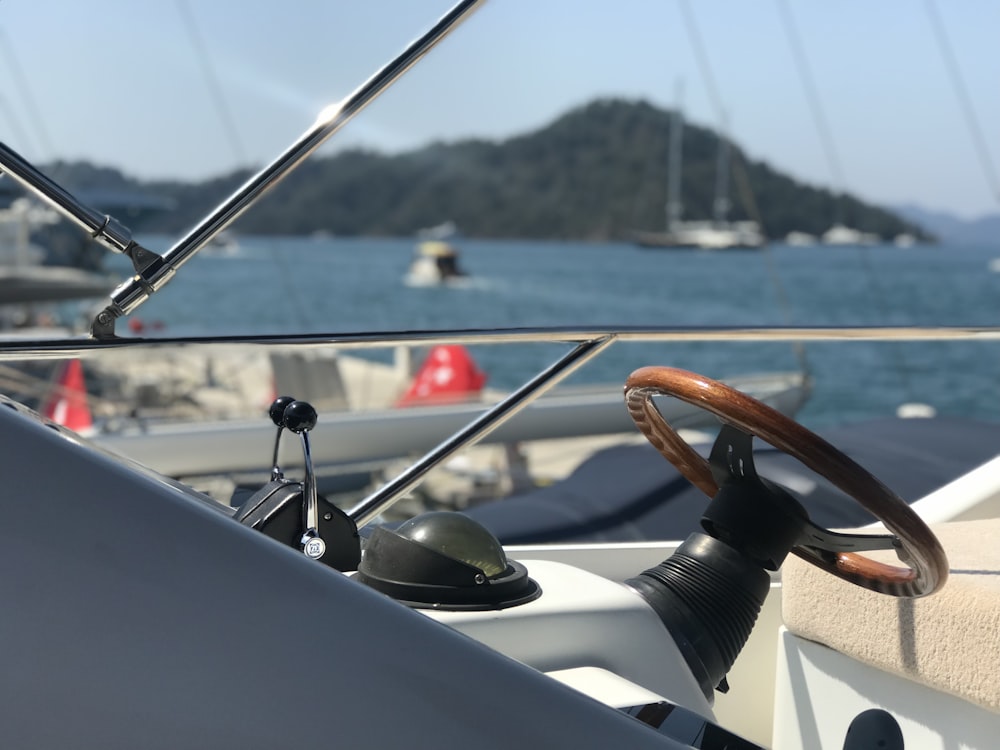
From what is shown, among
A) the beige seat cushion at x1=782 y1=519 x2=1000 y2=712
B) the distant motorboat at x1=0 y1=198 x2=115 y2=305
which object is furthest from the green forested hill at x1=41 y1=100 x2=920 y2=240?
the beige seat cushion at x1=782 y1=519 x2=1000 y2=712

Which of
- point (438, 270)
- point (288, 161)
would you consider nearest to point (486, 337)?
point (288, 161)

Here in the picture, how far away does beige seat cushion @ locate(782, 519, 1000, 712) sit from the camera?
1.17 m

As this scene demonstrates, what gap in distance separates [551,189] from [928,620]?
223ft

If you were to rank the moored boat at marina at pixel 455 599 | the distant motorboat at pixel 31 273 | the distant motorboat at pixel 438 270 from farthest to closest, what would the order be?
the distant motorboat at pixel 438 270
the distant motorboat at pixel 31 273
the moored boat at marina at pixel 455 599

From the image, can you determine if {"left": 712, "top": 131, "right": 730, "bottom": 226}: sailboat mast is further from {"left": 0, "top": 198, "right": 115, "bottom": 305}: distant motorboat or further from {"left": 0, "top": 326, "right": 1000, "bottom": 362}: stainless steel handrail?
{"left": 0, "top": 326, "right": 1000, "bottom": 362}: stainless steel handrail

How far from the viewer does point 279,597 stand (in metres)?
0.72

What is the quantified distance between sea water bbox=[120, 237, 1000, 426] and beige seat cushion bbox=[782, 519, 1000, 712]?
378 mm

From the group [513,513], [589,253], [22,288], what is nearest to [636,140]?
[589,253]

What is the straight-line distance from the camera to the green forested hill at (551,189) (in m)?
58.2

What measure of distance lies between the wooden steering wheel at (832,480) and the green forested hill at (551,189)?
5172cm

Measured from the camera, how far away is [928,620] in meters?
1.22

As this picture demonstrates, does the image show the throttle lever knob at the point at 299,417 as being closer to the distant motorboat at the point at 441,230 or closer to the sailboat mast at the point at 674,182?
the sailboat mast at the point at 674,182

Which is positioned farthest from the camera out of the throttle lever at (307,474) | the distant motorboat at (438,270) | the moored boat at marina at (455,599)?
the distant motorboat at (438,270)

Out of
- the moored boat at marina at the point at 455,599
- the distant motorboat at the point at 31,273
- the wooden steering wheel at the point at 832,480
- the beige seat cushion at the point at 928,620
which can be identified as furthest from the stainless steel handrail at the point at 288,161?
the distant motorboat at the point at 31,273
